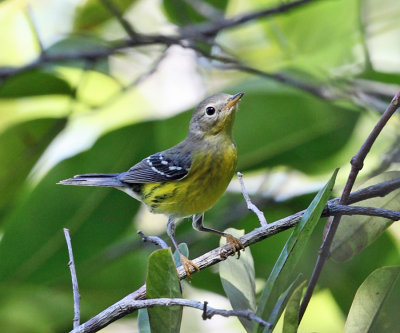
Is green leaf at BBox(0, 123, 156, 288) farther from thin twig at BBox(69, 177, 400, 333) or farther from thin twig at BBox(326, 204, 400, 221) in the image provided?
thin twig at BBox(326, 204, 400, 221)

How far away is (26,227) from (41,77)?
85cm

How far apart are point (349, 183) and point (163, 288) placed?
528 millimetres

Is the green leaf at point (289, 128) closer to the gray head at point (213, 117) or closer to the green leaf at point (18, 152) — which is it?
the gray head at point (213, 117)

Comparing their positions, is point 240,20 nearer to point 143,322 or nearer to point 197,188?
point 197,188

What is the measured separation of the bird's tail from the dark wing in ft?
0.81

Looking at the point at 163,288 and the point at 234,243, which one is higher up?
the point at 234,243

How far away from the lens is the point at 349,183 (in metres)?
1.61

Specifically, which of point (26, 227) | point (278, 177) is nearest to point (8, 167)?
point (26, 227)

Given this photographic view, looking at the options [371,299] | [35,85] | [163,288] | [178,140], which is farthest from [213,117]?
[371,299]

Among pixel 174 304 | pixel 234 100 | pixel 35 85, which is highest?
pixel 35 85

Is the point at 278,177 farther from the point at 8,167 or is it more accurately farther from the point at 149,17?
the point at 149,17

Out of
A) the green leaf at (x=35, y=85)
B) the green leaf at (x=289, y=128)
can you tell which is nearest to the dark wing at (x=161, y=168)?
the green leaf at (x=289, y=128)

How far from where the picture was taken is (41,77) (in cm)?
322

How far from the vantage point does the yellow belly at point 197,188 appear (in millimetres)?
2908
